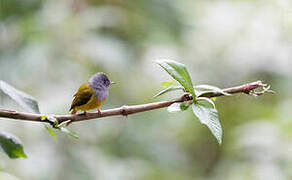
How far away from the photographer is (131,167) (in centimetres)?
320

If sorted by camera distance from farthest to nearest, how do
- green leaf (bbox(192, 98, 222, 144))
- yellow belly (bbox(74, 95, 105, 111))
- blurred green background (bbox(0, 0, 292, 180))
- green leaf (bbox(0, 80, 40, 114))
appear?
blurred green background (bbox(0, 0, 292, 180)) → yellow belly (bbox(74, 95, 105, 111)) → green leaf (bbox(0, 80, 40, 114)) → green leaf (bbox(192, 98, 222, 144))

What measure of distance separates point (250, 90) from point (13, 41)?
97.2 inches

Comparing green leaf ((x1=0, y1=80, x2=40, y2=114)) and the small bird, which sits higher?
green leaf ((x1=0, y1=80, x2=40, y2=114))

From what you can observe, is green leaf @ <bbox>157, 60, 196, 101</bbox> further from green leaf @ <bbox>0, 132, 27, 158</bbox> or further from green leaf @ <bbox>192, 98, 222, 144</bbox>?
green leaf @ <bbox>0, 132, 27, 158</bbox>

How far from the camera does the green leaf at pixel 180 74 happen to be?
105cm

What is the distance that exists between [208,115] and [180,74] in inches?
5.1

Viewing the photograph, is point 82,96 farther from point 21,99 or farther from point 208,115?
point 208,115

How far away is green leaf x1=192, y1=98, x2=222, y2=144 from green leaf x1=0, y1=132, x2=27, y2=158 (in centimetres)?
46

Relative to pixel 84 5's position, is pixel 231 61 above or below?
below

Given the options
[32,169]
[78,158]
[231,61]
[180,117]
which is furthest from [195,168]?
[32,169]

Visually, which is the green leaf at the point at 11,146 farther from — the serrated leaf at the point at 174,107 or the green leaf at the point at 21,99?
the serrated leaf at the point at 174,107

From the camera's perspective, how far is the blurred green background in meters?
2.88

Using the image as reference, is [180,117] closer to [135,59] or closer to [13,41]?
[135,59]

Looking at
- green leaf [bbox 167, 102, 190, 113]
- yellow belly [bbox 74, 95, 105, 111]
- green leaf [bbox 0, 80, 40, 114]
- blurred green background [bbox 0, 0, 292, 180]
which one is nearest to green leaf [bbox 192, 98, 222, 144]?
green leaf [bbox 167, 102, 190, 113]
